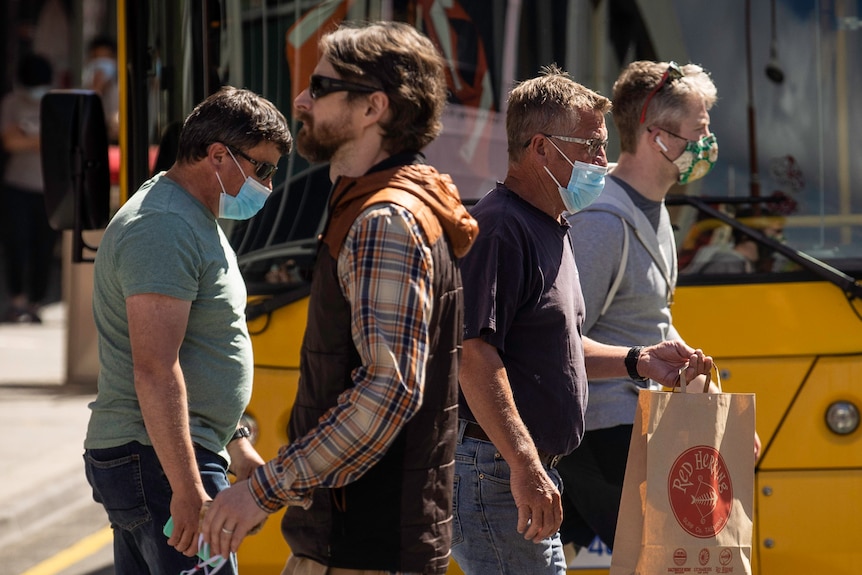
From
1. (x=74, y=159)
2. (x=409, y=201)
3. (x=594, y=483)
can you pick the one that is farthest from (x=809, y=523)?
(x=74, y=159)

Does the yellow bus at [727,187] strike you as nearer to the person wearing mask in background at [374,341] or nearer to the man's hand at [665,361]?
the man's hand at [665,361]

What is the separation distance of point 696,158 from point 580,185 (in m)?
0.75

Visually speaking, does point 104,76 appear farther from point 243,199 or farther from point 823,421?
point 243,199

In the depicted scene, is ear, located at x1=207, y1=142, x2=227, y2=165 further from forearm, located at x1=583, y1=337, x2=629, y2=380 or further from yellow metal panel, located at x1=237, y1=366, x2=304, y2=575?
yellow metal panel, located at x1=237, y1=366, x2=304, y2=575

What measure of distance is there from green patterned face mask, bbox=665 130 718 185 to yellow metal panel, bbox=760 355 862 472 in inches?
29.3

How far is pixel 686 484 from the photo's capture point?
11.0ft

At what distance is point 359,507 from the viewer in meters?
2.62

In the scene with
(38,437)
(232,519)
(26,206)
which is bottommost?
(38,437)

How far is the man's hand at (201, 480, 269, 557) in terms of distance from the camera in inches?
101

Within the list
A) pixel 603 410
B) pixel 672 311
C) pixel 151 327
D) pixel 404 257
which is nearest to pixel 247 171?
pixel 151 327

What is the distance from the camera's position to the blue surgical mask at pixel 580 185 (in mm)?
3424

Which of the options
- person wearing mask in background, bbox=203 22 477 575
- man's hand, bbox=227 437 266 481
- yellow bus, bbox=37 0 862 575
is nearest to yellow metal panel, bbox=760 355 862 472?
yellow bus, bbox=37 0 862 575

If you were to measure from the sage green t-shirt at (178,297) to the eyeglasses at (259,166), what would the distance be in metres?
0.15

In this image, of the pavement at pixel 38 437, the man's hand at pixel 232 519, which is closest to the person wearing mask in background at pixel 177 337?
the man's hand at pixel 232 519
